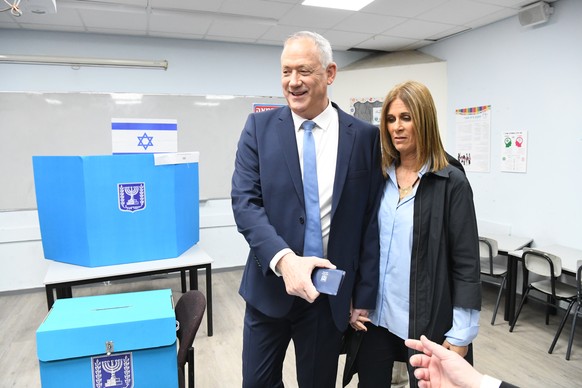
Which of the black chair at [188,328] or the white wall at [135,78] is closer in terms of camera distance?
the black chair at [188,328]

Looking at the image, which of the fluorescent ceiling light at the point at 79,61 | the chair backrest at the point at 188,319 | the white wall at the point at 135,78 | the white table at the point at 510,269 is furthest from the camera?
the white wall at the point at 135,78

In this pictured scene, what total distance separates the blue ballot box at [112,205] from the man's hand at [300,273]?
175cm

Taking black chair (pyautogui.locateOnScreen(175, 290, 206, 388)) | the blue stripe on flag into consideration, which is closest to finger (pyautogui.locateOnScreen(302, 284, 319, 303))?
black chair (pyautogui.locateOnScreen(175, 290, 206, 388))

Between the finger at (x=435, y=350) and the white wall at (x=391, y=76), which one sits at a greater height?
the white wall at (x=391, y=76)

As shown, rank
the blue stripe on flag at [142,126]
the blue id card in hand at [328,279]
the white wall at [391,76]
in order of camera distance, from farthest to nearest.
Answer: the white wall at [391,76] → the blue stripe on flag at [142,126] → the blue id card in hand at [328,279]

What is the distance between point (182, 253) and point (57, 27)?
2798 millimetres

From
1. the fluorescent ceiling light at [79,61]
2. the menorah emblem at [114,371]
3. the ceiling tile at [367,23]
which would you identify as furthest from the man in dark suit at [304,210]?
the fluorescent ceiling light at [79,61]

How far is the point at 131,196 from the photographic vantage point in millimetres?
2504

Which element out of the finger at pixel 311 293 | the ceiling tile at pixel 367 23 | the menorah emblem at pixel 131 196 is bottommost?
the finger at pixel 311 293

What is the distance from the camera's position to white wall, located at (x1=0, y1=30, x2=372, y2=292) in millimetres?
4043

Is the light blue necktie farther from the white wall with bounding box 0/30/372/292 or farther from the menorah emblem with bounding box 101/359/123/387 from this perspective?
the white wall with bounding box 0/30/372/292

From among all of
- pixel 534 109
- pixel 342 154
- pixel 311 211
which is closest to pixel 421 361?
pixel 311 211

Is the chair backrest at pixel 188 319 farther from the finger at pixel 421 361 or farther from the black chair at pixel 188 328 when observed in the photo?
the finger at pixel 421 361

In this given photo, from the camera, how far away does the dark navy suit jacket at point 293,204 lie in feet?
3.95
